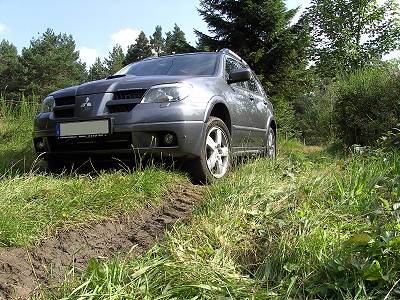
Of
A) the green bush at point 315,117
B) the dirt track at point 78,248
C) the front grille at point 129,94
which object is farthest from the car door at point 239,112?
the green bush at point 315,117

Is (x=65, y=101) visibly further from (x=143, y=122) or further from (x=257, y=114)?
(x=257, y=114)

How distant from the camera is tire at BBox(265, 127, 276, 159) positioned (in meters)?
6.61

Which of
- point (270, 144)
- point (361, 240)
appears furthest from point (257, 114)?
point (361, 240)

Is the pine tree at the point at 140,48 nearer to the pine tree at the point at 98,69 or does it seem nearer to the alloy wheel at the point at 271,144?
the pine tree at the point at 98,69

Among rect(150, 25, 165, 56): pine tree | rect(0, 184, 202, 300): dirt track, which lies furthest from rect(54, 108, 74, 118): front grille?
rect(150, 25, 165, 56): pine tree

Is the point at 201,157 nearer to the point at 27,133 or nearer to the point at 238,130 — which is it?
the point at 238,130

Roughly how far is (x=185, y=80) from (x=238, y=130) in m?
1.17

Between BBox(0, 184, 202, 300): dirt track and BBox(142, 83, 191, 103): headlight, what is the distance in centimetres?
104

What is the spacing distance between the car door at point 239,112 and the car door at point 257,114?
178 mm

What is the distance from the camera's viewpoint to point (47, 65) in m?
40.4

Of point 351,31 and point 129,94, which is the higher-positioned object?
point 351,31

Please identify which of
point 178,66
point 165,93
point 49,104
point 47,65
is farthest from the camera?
point 47,65

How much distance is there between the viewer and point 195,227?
269 centimetres

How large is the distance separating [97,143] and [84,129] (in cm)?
18
